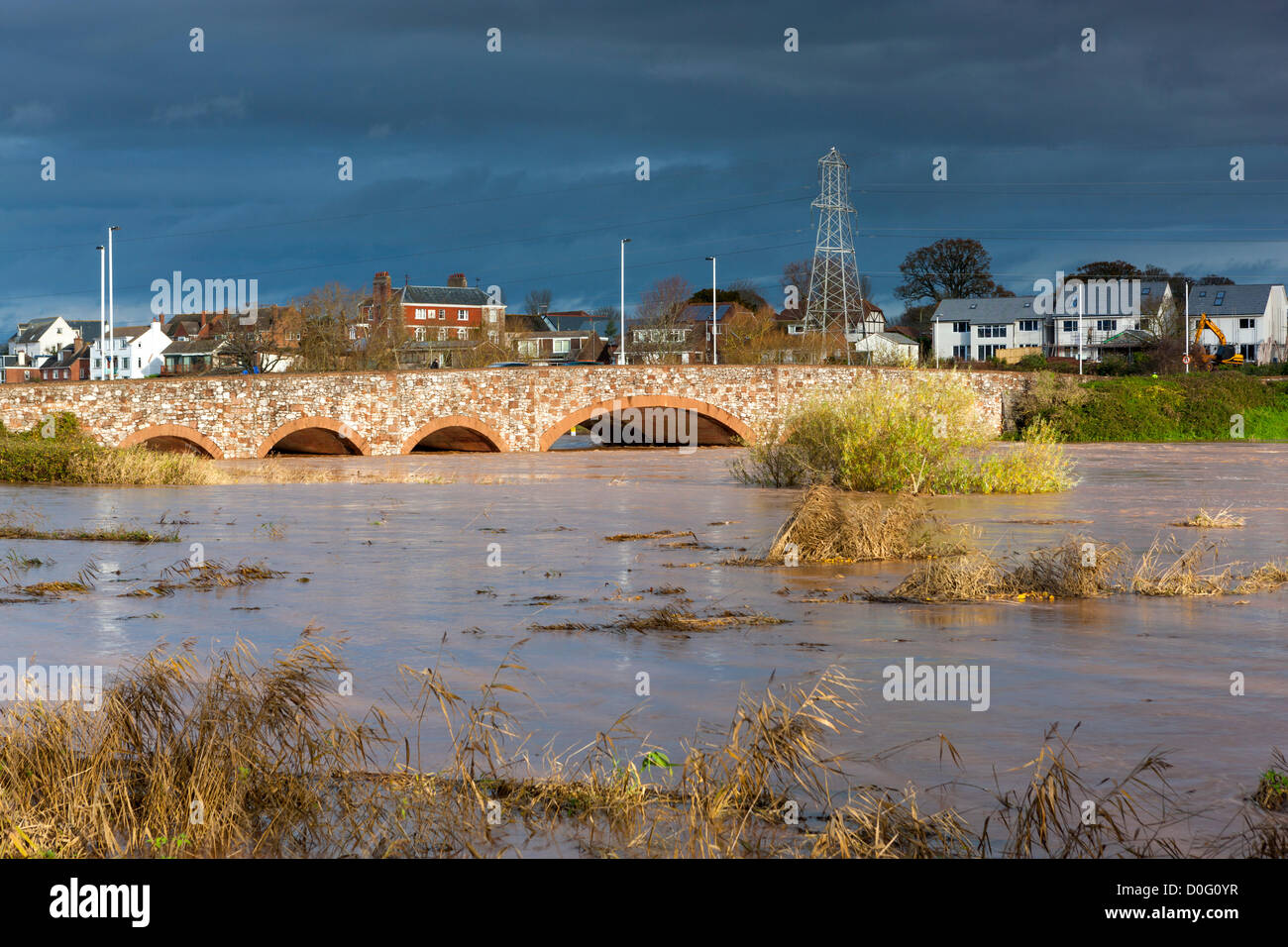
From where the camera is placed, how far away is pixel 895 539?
15.3 m

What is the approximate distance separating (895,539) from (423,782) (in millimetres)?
10138

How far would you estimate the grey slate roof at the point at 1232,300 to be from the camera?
98.9 meters

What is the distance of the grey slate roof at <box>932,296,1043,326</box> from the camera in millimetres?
105250

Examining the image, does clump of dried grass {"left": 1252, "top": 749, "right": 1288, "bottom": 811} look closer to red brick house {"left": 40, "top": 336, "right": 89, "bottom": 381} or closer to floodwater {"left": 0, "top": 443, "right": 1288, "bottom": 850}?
floodwater {"left": 0, "top": 443, "right": 1288, "bottom": 850}

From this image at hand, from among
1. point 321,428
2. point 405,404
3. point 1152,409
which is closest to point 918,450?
point 405,404

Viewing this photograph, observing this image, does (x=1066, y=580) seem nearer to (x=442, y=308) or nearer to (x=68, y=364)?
(x=442, y=308)

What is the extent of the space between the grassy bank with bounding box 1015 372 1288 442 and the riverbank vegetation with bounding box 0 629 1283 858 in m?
50.9

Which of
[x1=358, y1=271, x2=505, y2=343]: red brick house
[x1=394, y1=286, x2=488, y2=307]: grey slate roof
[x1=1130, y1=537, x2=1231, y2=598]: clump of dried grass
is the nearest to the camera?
[x1=1130, y1=537, x2=1231, y2=598]: clump of dried grass

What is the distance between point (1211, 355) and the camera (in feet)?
293

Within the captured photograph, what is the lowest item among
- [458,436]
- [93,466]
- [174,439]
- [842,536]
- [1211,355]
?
[842,536]

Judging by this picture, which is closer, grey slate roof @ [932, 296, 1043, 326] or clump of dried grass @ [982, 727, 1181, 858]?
clump of dried grass @ [982, 727, 1181, 858]

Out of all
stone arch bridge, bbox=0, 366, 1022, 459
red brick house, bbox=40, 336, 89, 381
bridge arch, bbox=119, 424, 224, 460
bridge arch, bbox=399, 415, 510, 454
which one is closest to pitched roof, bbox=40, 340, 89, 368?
red brick house, bbox=40, 336, 89, 381

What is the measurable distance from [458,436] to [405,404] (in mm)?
4466
